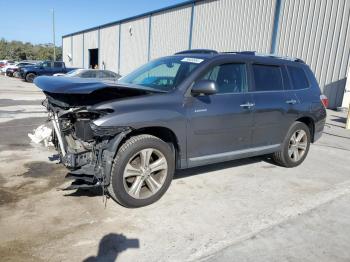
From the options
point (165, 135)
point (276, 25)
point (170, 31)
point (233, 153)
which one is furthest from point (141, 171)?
point (170, 31)

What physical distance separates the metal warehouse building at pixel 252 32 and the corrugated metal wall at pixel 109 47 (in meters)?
0.21

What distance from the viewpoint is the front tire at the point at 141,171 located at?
12.6 ft

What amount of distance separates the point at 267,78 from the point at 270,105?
44 cm

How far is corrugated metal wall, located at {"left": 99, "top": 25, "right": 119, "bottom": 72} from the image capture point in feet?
111

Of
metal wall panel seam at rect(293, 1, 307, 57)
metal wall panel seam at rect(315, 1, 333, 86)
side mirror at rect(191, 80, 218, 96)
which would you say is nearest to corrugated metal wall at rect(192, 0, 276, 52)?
metal wall panel seam at rect(293, 1, 307, 57)

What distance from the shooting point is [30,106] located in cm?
1273

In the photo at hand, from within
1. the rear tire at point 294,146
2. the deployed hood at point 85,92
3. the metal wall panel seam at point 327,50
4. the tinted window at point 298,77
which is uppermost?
the metal wall panel seam at point 327,50

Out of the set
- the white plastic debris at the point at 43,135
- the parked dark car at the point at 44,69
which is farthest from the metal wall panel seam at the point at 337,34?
the parked dark car at the point at 44,69

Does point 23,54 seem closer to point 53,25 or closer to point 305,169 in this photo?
point 53,25

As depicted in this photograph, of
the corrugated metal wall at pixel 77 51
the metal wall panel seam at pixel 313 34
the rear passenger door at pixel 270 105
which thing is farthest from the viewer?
the corrugated metal wall at pixel 77 51

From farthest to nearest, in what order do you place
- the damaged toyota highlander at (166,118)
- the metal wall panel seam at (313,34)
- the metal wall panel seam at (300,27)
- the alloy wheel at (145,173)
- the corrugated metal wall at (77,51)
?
the corrugated metal wall at (77,51) → the metal wall panel seam at (300,27) → the metal wall panel seam at (313,34) → the alloy wheel at (145,173) → the damaged toyota highlander at (166,118)

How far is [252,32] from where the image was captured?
18.2 meters

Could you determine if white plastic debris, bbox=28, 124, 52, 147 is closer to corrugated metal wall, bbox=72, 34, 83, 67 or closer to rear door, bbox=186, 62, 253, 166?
rear door, bbox=186, 62, 253, 166

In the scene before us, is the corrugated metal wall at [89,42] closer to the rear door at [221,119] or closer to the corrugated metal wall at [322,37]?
the corrugated metal wall at [322,37]
